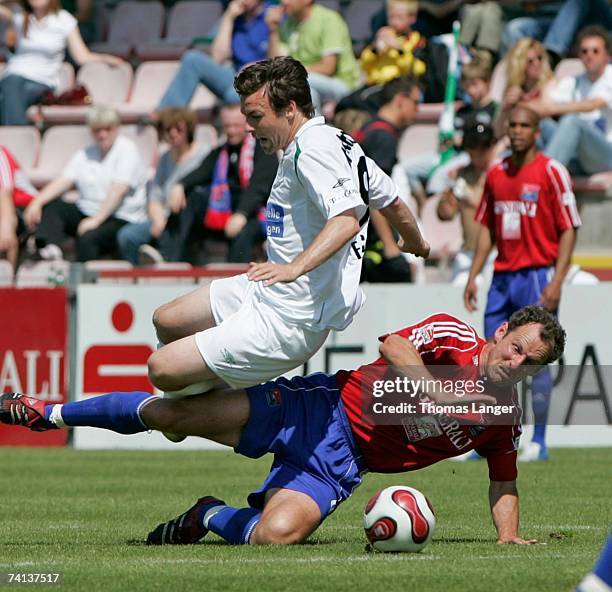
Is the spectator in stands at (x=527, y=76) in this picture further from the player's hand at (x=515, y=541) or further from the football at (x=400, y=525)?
the football at (x=400, y=525)

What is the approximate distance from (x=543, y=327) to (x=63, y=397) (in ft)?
22.0

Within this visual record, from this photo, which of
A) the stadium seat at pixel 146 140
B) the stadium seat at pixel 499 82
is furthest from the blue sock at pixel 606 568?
the stadium seat at pixel 146 140

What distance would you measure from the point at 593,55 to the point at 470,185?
1.91 meters

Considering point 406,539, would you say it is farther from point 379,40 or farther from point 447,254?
point 379,40

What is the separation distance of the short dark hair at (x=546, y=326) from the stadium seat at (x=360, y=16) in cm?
1096

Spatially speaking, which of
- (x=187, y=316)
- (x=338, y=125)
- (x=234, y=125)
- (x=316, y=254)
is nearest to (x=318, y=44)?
(x=234, y=125)

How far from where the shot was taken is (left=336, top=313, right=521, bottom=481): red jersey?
629 centimetres

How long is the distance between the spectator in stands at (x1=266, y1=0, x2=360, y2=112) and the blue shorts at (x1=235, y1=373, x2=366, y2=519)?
26.7 ft

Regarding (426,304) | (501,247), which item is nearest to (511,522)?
(501,247)

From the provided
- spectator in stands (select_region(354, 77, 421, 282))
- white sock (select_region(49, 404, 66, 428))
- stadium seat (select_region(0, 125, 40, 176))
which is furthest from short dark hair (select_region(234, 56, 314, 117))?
stadium seat (select_region(0, 125, 40, 176))

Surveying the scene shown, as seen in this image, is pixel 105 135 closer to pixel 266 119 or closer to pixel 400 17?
pixel 400 17

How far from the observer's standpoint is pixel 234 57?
15.6m

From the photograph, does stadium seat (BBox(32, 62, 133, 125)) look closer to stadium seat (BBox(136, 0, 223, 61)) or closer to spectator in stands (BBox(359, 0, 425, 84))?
stadium seat (BBox(136, 0, 223, 61))

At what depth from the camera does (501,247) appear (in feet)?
34.8
